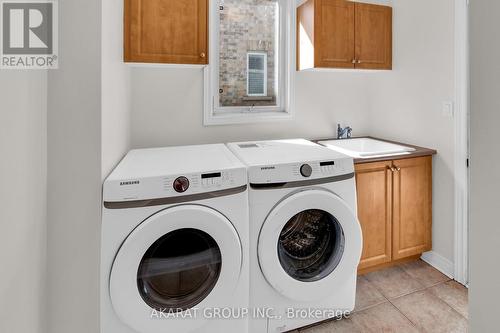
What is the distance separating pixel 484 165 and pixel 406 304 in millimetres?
1743

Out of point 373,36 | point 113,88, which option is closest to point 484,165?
point 113,88

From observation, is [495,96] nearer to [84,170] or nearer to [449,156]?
[84,170]

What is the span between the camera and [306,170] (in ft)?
5.22

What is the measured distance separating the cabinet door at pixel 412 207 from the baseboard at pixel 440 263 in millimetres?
81

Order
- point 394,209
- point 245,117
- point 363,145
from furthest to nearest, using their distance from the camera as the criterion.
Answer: point 363,145
point 245,117
point 394,209

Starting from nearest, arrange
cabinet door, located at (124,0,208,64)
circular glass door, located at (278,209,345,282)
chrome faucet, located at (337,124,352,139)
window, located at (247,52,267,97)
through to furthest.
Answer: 1. circular glass door, located at (278,209,345,282)
2. cabinet door, located at (124,0,208,64)
3. window, located at (247,52,267,97)
4. chrome faucet, located at (337,124,352,139)

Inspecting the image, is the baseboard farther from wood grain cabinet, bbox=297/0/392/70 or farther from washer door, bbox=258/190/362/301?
wood grain cabinet, bbox=297/0/392/70

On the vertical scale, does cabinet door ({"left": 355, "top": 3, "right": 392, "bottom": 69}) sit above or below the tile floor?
above

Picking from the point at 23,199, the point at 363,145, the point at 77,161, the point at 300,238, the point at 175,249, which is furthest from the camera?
the point at 363,145

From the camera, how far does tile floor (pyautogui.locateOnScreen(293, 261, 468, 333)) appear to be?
171cm

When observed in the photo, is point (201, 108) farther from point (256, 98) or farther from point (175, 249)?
point (175, 249)

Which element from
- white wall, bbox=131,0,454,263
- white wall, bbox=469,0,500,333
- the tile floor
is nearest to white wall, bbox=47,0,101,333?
white wall, bbox=131,0,454,263

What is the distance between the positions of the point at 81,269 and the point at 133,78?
4.49 feet

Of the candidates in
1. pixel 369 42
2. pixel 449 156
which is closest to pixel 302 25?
pixel 369 42
